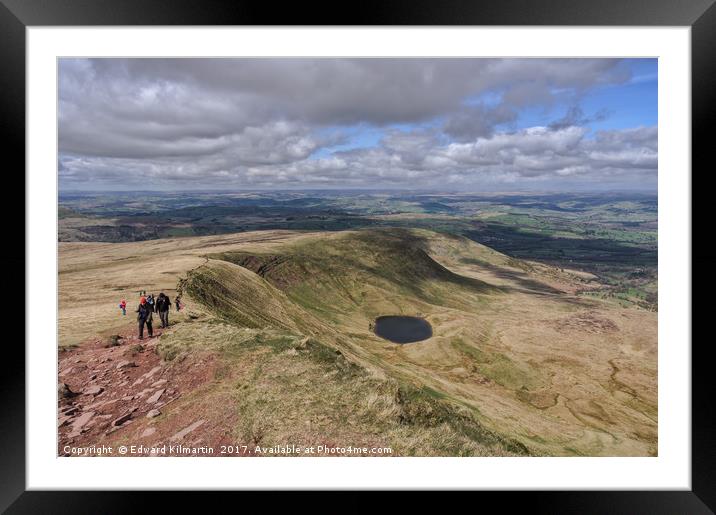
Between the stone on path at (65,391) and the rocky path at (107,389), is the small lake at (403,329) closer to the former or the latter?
the rocky path at (107,389)

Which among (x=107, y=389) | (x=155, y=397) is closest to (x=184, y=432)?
(x=155, y=397)

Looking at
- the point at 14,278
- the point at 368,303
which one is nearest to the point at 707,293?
the point at 14,278

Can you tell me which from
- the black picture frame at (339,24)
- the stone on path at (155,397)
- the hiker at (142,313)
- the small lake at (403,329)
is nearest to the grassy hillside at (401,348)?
the hiker at (142,313)

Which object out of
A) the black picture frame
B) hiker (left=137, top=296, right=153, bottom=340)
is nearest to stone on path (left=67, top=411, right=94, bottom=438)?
the black picture frame

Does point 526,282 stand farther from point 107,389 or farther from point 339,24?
point 107,389

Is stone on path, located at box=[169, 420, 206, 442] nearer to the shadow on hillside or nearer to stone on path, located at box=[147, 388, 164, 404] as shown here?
stone on path, located at box=[147, 388, 164, 404]
